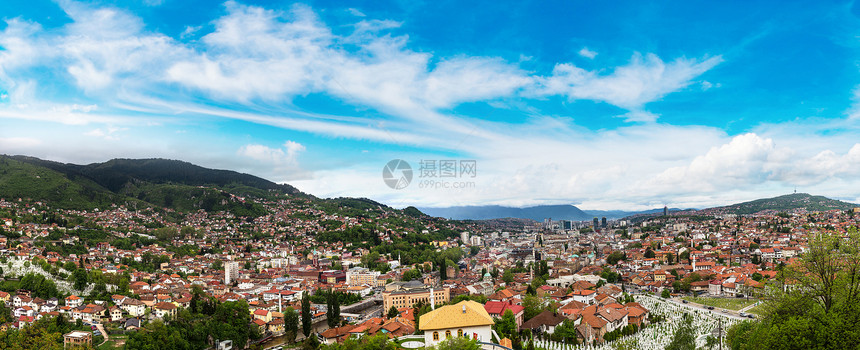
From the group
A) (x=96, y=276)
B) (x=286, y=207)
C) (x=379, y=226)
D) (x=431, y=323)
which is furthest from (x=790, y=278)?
(x=286, y=207)

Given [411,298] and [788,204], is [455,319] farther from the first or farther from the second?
[788,204]

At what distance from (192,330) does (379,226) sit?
4899 centimetres

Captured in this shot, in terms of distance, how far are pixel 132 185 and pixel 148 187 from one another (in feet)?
7.94

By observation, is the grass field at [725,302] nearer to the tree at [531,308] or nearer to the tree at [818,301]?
the tree at [531,308]

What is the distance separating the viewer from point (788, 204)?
9656 centimetres

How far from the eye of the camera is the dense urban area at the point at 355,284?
58.9 feet

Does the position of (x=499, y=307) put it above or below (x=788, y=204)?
below

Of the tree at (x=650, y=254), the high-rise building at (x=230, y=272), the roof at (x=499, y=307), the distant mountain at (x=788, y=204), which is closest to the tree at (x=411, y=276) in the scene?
the high-rise building at (x=230, y=272)

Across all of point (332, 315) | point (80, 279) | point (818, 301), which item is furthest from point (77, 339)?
point (818, 301)

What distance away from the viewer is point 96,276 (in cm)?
2969

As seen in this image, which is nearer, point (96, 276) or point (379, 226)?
point (96, 276)

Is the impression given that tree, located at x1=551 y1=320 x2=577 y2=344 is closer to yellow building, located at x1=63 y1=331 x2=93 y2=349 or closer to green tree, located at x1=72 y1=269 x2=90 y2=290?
yellow building, located at x1=63 y1=331 x2=93 y2=349

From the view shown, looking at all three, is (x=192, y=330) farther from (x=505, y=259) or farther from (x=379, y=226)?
(x=379, y=226)

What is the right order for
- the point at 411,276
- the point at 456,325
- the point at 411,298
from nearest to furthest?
the point at 456,325 → the point at 411,298 → the point at 411,276
